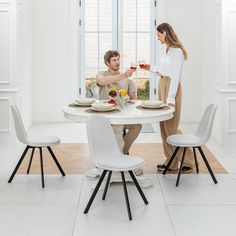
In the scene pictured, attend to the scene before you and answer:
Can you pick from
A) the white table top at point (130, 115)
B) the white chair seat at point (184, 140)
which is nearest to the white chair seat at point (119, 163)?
the white table top at point (130, 115)

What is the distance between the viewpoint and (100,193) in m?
4.96

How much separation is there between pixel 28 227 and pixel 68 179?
1370 millimetres

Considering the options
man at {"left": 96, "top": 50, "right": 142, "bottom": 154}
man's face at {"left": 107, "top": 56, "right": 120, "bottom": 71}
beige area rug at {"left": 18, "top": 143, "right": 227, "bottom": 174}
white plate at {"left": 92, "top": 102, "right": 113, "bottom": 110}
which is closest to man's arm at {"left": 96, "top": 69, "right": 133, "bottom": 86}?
man at {"left": 96, "top": 50, "right": 142, "bottom": 154}

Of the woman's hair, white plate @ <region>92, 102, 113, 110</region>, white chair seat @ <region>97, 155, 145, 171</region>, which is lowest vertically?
white chair seat @ <region>97, 155, 145, 171</region>

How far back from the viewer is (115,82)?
566cm

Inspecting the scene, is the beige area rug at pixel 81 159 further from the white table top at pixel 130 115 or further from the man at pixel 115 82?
the white table top at pixel 130 115

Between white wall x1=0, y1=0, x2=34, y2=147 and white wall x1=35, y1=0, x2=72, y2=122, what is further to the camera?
white wall x1=35, y1=0, x2=72, y2=122

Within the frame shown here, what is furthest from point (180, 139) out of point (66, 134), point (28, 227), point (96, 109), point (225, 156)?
point (66, 134)

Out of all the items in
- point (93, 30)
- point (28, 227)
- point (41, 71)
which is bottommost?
point (28, 227)

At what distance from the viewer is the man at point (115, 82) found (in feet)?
18.1

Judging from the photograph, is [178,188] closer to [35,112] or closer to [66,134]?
[66,134]

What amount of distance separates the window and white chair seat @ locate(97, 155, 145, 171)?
459cm

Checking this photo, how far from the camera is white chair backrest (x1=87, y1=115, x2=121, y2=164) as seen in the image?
4539mm

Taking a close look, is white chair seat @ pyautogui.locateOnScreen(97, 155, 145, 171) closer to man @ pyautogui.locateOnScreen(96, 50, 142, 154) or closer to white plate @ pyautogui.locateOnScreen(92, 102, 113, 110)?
white plate @ pyautogui.locateOnScreen(92, 102, 113, 110)
